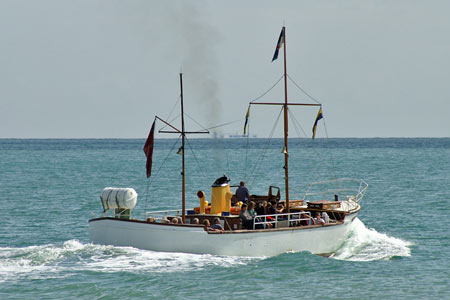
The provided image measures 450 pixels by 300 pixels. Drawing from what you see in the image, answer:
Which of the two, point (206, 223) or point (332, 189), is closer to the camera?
point (206, 223)

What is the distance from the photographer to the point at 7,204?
50.8 metres

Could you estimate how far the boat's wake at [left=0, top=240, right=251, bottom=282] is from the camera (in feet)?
81.5

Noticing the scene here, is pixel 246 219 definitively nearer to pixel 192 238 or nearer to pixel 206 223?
pixel 206 223

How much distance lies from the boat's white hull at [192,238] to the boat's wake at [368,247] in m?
2.98

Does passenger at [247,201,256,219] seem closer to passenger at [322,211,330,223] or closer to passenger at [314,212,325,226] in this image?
passenger at [314,212,325,226]

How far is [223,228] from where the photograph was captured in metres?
27.4

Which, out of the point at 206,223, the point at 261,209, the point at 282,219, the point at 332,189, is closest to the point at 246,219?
the point at 261,209

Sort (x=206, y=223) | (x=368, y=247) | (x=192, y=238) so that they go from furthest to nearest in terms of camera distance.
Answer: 1. (x=368, y=247)
2. (x=206, y=223)
3. (x=192, y=238)

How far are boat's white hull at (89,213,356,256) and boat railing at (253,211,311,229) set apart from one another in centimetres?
39

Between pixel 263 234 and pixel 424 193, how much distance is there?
115ft

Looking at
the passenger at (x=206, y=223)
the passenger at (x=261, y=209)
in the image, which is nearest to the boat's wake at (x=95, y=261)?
the passenger at (x=206, y=223)

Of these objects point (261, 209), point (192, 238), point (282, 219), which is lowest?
point (192, 238)

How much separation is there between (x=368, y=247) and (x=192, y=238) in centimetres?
942

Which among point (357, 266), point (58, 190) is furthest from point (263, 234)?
point (58, 190)
